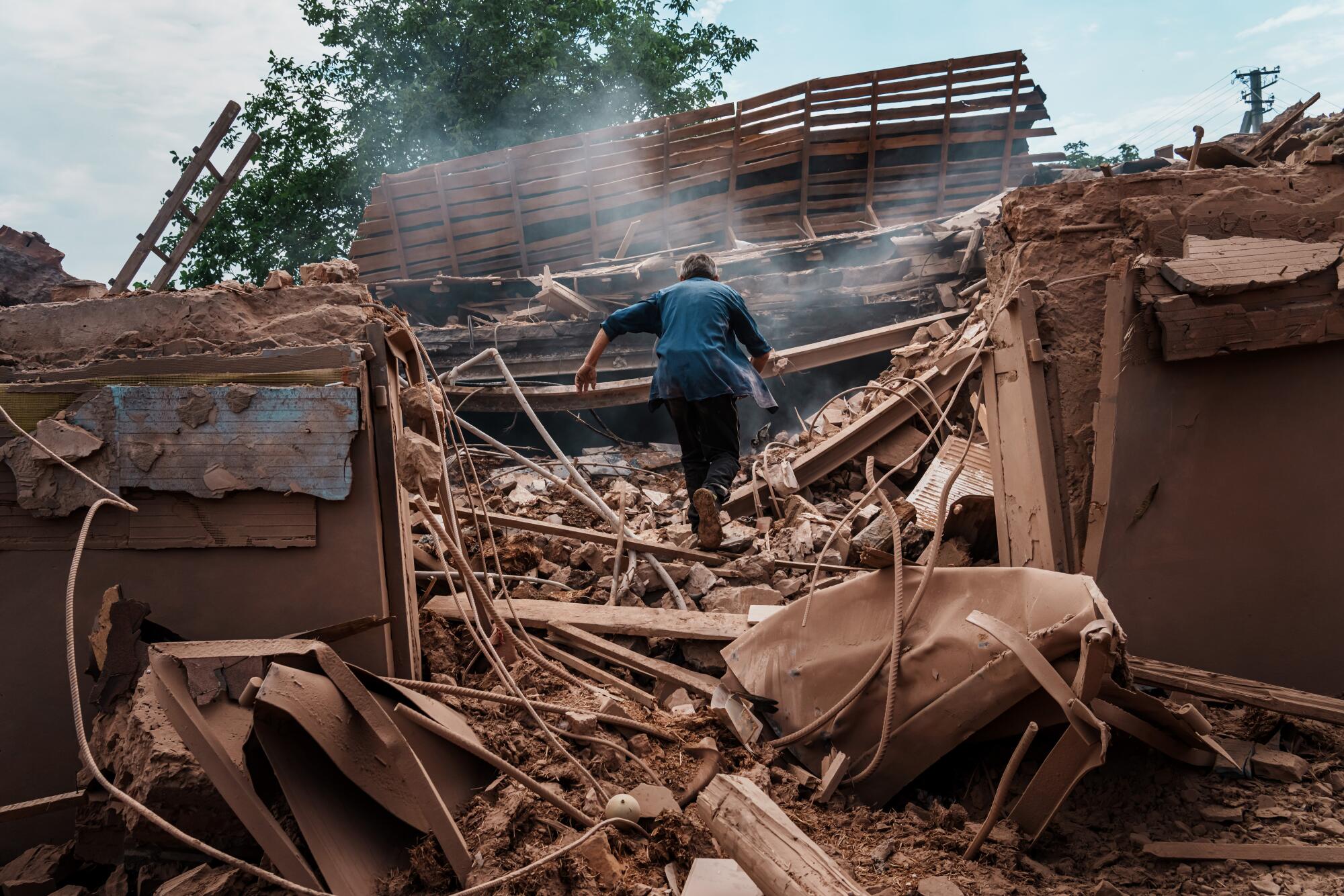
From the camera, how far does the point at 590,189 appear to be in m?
11.6

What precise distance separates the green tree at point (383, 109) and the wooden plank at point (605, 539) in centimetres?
1469

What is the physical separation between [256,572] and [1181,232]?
335cm

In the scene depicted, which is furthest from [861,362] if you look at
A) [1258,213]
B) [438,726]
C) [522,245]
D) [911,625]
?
[438,726]

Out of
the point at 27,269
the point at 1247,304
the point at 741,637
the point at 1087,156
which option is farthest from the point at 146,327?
the point at 1087,156

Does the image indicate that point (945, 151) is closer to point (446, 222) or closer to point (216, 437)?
point (446, 222)

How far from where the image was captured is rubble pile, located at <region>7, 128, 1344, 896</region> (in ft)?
7.00

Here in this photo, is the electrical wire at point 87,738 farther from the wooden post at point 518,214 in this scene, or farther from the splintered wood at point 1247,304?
the wooden post at point 518,214

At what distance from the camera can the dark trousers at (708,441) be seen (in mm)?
5160

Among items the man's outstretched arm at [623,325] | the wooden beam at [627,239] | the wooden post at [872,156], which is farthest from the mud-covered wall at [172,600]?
the wooden post at [872,156]

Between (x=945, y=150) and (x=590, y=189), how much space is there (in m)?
4.89

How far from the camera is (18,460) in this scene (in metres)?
2.60

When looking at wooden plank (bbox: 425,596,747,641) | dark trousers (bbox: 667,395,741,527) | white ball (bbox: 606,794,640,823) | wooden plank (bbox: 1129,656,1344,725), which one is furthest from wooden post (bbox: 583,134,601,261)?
white ball (bbox: 606,794,640,823)

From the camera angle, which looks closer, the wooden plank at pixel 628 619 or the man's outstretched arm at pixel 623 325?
the wooden plank at pixel 628 619

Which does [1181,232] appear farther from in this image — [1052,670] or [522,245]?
[522,245]
